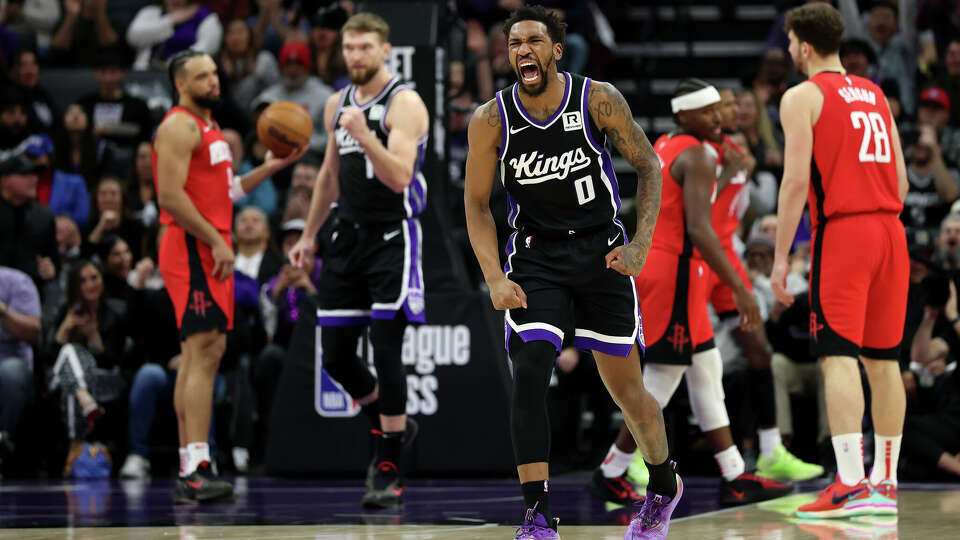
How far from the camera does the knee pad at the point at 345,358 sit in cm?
692

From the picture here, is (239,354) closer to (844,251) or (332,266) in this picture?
(332,266)

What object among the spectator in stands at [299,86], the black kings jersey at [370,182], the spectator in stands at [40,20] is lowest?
the black kings jersey at [370,182]

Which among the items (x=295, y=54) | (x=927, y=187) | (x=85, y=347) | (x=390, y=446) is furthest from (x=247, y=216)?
(x=927, y=187)

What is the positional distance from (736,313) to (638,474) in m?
1.07

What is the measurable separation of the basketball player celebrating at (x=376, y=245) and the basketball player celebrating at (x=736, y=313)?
5.41 ft

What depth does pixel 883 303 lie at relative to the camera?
5.99 m

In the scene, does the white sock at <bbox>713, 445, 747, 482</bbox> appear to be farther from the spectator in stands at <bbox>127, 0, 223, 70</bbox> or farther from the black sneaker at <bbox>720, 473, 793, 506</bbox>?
the spectator in stands at <bbox>127, 0, 223, 70</bbox>

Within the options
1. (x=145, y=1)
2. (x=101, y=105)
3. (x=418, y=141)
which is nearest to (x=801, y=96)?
(x=418, y=141)

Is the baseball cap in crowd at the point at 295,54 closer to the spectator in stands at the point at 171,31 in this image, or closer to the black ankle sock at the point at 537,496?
the spectator in stands at the point at 171,31

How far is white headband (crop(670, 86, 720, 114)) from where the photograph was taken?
676 centimetres

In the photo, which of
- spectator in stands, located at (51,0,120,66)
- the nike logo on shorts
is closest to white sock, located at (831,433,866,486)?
the nike logo on shorts

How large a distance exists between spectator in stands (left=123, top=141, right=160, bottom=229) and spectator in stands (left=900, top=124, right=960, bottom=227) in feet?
20.5

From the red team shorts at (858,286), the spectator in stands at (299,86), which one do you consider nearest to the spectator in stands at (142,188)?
the spectator in stands at (299,86)

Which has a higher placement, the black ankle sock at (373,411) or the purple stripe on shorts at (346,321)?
the purple stripe on shorts at (346,321)
